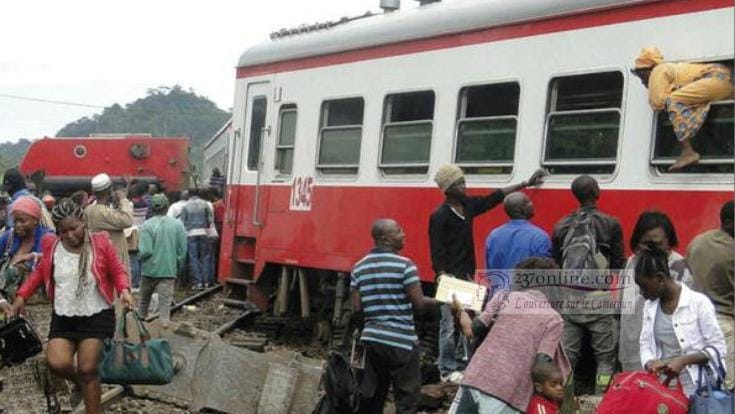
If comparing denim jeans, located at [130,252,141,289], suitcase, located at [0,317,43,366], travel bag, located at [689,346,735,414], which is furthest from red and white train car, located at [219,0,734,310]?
suitcase, located at [0,317,43,366]

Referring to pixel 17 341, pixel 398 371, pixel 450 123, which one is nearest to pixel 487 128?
pixel 450 123

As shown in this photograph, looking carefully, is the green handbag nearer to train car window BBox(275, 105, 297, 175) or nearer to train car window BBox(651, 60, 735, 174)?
train car window BBox(651, 60, 735, 174)

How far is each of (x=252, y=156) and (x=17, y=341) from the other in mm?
5490

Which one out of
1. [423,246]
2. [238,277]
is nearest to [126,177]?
[238,277]

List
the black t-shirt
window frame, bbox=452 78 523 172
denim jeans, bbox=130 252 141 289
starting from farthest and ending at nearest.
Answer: denim jeans, bbox=130 252 141 289 → window frame, bbox=452 78 523 172 → the black t-shirt

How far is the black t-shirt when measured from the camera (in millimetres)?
8398

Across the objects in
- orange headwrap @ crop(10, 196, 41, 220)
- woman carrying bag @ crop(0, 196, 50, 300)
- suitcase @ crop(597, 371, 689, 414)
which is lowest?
suitcase @ crop(597, 371, 689, 414)

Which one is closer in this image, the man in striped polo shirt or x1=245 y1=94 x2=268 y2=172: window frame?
the man in striped polo shirt

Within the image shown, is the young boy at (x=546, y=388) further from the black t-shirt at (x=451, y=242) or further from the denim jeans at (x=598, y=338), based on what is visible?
the black t-shirt at (x=451, y=242)

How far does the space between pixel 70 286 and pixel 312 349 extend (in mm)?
4985

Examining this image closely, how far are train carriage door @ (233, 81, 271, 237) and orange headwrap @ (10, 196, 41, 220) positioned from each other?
14.7 feet

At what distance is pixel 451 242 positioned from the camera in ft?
27.6

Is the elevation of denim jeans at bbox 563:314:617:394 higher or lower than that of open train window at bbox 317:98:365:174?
lower

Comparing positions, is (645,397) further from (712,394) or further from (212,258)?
(212,258)
